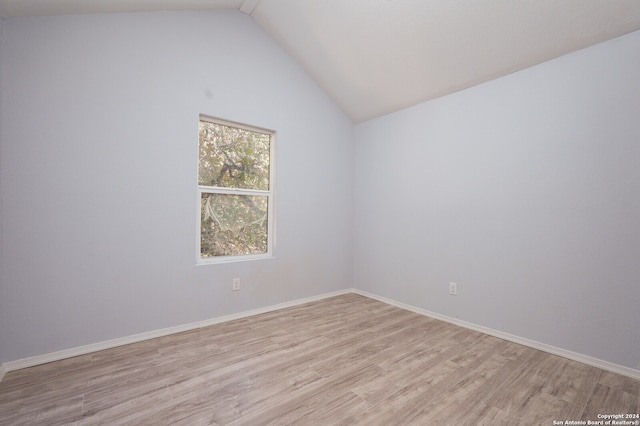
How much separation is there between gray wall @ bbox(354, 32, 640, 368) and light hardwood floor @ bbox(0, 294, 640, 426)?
393 mm

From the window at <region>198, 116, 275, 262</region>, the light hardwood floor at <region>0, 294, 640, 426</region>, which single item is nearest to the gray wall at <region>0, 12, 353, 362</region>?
the window at <region>198, 116, 275, 262</region>

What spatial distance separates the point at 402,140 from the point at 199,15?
247 centimetres

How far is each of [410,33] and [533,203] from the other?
181 cm

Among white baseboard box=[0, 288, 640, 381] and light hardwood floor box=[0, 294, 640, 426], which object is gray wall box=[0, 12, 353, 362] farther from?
light hardwood floor box=[0, 294, 640, 426]

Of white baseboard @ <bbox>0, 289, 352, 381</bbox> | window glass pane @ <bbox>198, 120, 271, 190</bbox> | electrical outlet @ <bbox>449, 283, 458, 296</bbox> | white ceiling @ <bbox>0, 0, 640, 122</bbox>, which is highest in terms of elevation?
white ceiling @ <bbox>0, 0, 640, 122</bbox>

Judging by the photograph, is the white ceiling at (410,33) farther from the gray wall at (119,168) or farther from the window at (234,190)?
the window at (234,190)

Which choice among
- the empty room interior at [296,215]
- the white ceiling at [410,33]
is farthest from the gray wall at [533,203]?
the white ceiling at [410,33]

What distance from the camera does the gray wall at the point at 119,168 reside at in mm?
1995

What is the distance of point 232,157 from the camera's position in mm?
3074

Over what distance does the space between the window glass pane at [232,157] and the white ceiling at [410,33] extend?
1098 mm

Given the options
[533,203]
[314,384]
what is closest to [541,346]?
[533,203]

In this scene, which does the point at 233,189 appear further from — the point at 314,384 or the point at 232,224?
the point at 314,384

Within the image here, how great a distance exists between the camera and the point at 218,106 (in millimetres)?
2850

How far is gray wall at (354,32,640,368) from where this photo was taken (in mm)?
2014
